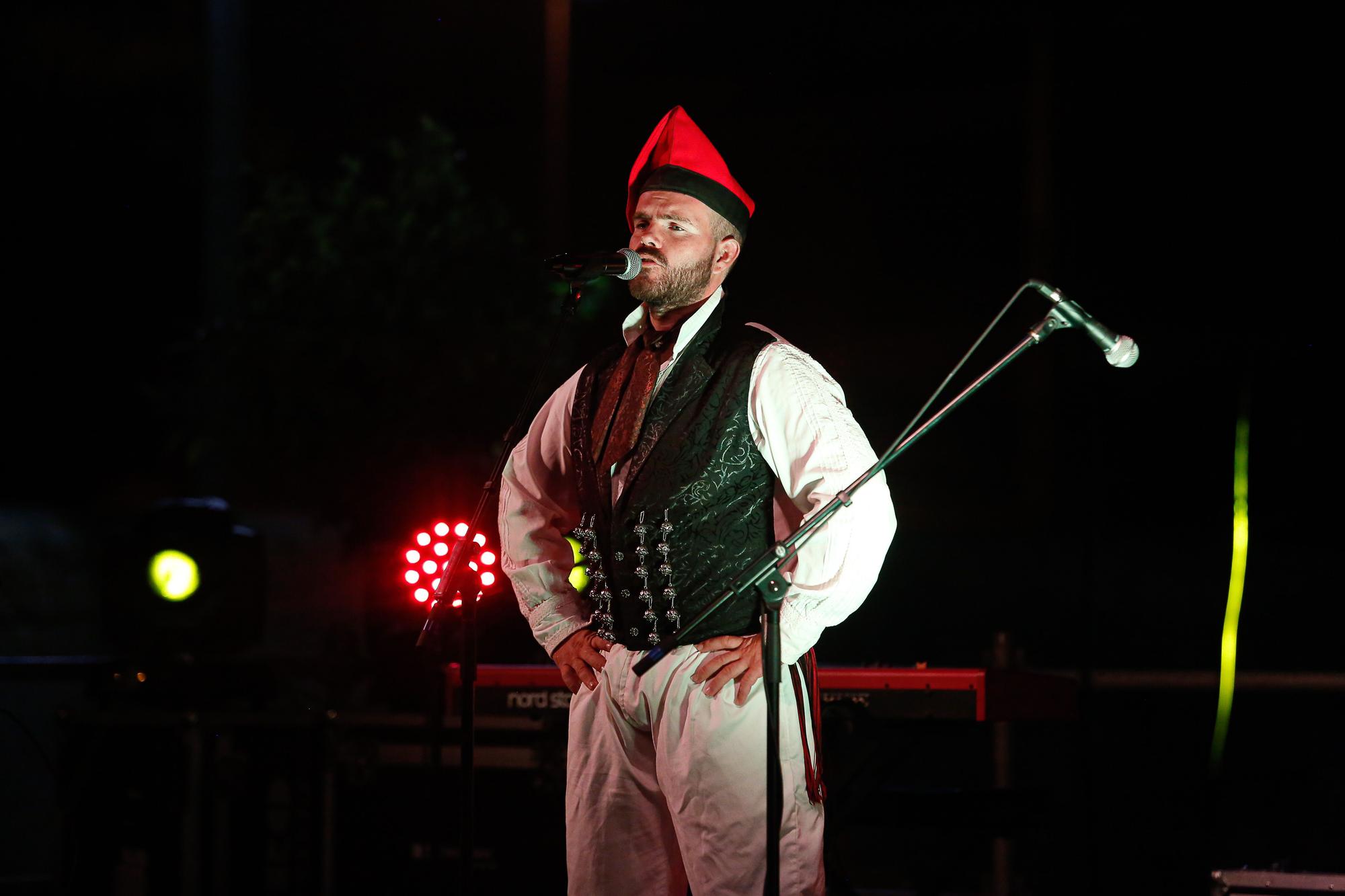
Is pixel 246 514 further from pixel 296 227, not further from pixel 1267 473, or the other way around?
pixel 1267 473

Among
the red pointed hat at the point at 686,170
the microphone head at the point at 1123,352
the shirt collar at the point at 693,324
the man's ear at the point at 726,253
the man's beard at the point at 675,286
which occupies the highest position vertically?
the red pointed hat at the point at 686,170

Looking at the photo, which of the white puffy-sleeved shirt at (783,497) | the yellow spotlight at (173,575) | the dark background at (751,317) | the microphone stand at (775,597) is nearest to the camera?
the microphone stand at (775,597)

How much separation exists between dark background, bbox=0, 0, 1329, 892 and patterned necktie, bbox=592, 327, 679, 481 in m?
1.37

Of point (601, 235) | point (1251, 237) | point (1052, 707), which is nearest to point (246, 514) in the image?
point (601, 235)

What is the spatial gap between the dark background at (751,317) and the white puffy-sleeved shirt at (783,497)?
1.16 metres

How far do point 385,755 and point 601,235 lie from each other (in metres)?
2.04

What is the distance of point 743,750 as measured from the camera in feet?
7.54

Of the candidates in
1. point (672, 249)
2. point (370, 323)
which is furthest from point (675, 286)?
point (370, 323)

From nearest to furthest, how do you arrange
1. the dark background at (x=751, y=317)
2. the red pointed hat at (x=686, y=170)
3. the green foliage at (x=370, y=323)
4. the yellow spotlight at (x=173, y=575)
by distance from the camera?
the red pointed hat at (x=686, y=170) < the yellow spotlight at (x=173, y=575) < the dark background at (x=751, y=317) < the green foliage at (x=370, y=323)

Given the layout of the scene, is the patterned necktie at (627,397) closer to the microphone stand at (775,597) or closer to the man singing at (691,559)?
the man singing at (691,559)

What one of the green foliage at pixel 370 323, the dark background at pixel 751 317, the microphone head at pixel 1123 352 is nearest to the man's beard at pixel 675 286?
the microphone head at pixel 1123 352

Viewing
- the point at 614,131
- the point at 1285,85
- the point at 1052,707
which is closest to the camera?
the point at 1052,707

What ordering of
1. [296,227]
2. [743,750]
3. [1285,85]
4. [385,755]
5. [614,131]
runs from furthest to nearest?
[296,227], [614,131], [1285,85], [385,755], [743,750]

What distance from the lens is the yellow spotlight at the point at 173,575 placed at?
13.2ft
